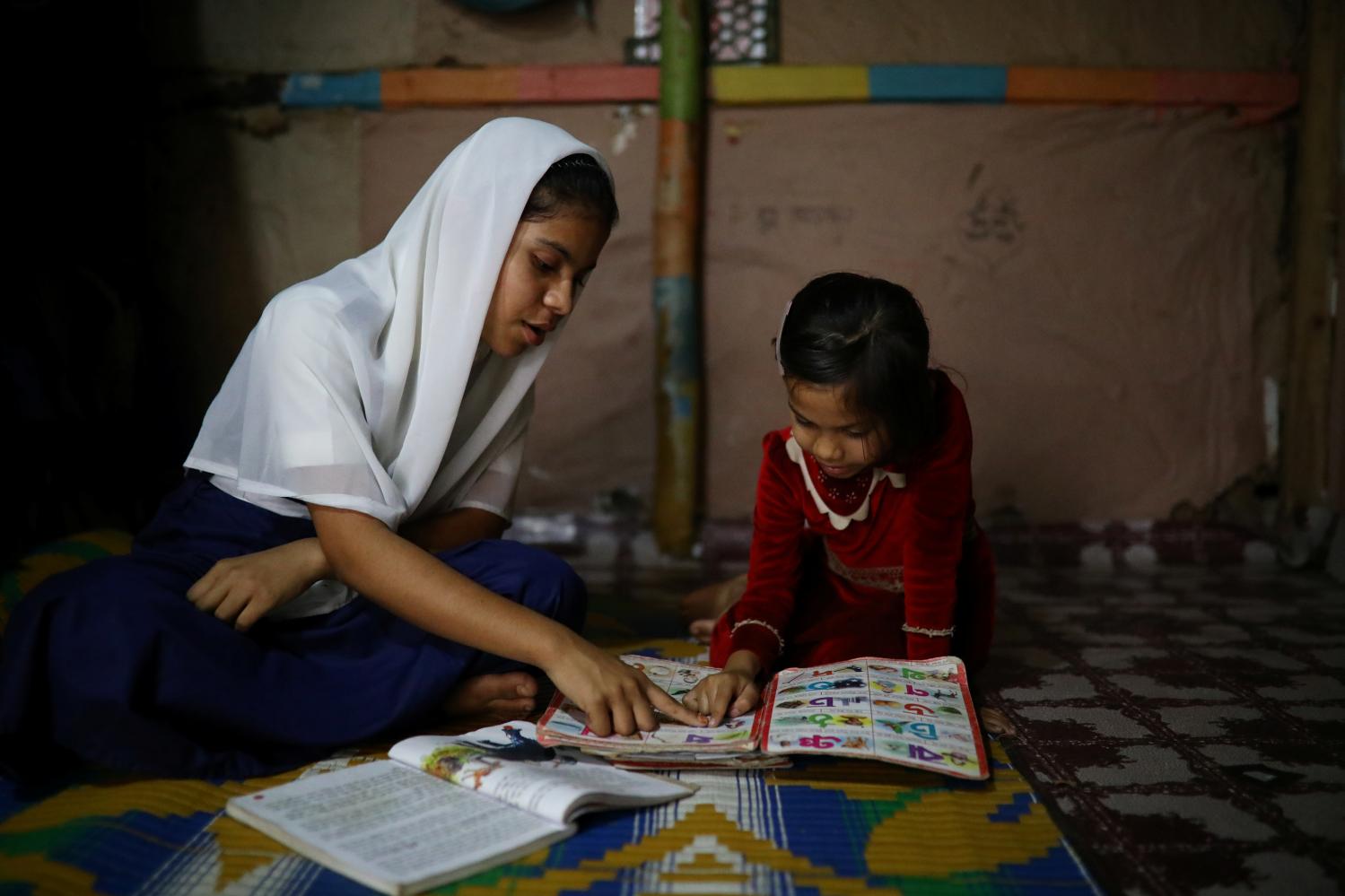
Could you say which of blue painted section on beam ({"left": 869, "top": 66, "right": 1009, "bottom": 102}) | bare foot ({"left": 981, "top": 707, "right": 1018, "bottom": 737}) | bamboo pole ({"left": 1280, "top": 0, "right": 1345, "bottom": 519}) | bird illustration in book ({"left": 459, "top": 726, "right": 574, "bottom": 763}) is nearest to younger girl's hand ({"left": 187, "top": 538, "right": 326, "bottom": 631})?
bird illustration in book ({"left": 459, "top": 726, "right": 574, "bottom": 763})

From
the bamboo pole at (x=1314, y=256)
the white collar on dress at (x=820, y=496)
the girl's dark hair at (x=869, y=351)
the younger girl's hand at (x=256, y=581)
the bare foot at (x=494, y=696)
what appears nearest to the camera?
the younger girl's hand at (x=256, y=581)

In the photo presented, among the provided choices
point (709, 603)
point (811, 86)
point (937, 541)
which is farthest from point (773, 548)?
point (811, 86)

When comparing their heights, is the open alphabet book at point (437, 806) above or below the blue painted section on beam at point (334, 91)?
below

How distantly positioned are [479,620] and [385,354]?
1.46 feet

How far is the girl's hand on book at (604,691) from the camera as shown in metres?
1.37

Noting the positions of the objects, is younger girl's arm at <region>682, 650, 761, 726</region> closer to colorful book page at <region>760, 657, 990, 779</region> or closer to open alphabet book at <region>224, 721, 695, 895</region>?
colorful book page at <region>760, 657, 990, 779</region>

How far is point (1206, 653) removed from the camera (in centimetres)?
209

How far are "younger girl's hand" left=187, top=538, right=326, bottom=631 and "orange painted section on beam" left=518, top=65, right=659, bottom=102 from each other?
1.92m

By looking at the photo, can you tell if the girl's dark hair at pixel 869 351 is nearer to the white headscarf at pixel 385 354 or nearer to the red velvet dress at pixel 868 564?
the red velvet dress at pixel 868 564

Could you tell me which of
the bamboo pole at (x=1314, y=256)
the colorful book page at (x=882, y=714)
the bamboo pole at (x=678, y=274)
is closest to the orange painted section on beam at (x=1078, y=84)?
the bamboo pole at (x=1314, y=256)

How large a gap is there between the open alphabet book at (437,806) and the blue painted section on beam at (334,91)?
2.28m

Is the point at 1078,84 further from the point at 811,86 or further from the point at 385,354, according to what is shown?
the point at 385,354

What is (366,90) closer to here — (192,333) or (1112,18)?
(192,333)

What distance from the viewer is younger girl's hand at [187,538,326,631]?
144cm
